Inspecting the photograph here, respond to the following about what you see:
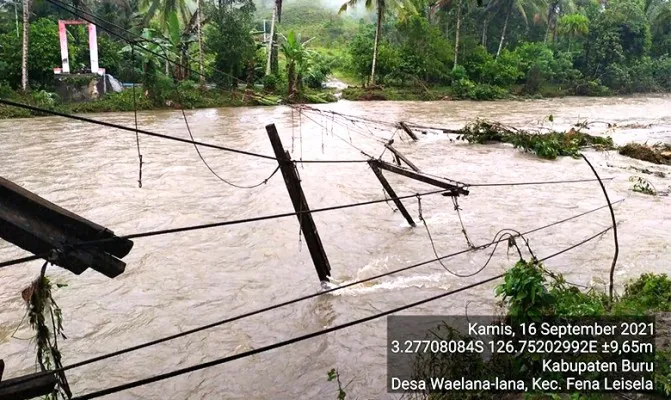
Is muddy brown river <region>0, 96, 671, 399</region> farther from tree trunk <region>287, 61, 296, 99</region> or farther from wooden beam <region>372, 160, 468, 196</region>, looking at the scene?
tree trunk <region>287, 61, 296, 99</region>

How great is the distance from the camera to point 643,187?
9.85 m

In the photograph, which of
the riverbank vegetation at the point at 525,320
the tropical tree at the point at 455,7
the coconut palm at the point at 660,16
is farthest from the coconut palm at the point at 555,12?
the riverbank vegetation at the point at 525,320

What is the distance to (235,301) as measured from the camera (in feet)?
18.4

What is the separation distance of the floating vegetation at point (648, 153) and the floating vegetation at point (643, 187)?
2.76 m

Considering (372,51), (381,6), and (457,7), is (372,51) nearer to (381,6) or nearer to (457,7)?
(381,6)

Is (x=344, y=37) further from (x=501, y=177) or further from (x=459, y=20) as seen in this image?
(x=501, y=177)

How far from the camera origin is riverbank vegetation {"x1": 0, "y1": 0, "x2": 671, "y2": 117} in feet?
71.2

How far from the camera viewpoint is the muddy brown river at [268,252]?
177 inches

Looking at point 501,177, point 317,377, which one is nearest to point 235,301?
point 317,377

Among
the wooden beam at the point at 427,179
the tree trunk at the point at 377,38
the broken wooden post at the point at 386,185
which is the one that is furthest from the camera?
the tree trunk at the point at 377,38

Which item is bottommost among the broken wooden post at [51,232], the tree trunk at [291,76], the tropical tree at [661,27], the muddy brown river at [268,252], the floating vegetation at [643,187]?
the muddy brown river at [268,252]

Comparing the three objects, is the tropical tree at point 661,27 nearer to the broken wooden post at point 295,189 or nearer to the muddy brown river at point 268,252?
the muddy brown river at point 268,252

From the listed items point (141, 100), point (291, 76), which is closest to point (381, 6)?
point (291, 76)

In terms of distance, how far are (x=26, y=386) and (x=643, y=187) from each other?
1068cm
